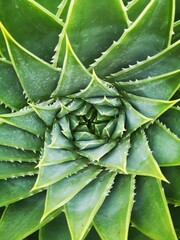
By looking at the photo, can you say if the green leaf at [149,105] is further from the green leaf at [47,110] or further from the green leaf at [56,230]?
the green leaf at [56,230]

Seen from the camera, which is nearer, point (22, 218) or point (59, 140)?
point (59, 140)

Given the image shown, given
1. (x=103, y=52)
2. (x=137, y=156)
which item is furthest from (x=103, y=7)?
(x=137, y=156)

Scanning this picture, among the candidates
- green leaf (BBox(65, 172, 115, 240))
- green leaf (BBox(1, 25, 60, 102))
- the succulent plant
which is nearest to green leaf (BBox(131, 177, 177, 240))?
the succulent plant

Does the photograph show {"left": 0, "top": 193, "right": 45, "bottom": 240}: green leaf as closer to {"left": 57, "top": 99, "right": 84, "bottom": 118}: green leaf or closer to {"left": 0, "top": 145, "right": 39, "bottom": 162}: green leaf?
{"left": 0, "top": 145, "right": 39, "bottom": 162}: green leaf

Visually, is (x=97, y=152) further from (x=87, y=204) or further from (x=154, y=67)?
(x=154, y=67)

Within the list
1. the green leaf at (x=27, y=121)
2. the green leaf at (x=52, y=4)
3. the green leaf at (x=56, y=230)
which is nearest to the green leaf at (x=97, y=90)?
the green leaf at (x=27, y=121)

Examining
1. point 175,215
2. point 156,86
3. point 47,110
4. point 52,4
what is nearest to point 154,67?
point 156,86
